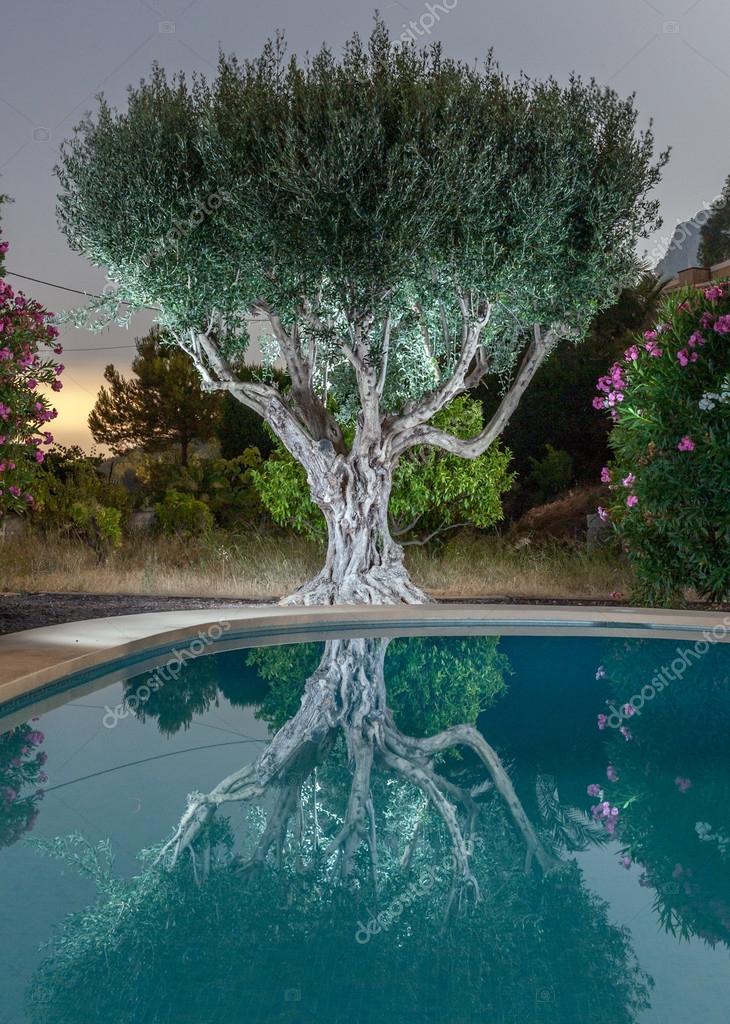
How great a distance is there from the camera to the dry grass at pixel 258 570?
14.7 meters

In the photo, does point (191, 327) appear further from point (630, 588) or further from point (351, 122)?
point (630, 588)

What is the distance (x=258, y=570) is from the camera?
50.3ft

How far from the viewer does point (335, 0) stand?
12.9 metres

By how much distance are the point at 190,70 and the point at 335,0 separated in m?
2.22

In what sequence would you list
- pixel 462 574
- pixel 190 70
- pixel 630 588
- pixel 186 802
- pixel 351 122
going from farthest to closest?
1. pixel 462 574
2. pixel 630 588
3. pixel 190 70
4. pixel 351 122
5. pixel 186 802

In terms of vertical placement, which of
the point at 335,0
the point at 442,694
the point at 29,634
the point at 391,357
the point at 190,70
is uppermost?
the point at 335,0

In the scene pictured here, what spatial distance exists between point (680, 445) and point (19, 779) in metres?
8.21

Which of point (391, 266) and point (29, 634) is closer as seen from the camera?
point (29, 634)

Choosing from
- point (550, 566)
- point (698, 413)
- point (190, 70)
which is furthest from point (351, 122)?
point (550, 566)

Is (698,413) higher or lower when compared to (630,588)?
higher
